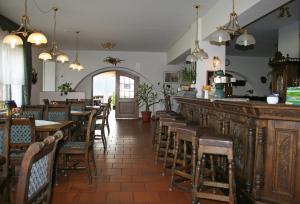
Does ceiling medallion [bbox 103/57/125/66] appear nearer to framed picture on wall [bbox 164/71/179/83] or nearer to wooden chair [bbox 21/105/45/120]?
framed picture on wall [bbox 164/71/179/83]

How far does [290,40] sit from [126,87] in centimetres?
742

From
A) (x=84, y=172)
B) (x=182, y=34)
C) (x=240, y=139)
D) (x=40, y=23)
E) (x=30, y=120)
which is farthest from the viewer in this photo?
(x=182, y=34)

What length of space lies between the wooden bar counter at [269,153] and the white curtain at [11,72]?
6.18 m

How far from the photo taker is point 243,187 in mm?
3076

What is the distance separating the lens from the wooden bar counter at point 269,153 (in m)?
2.59

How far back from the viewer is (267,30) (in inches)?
319

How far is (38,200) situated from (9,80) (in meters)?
6.84

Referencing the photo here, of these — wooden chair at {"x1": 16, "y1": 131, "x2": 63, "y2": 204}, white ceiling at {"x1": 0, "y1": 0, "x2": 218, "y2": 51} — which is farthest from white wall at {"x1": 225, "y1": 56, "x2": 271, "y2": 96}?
wooden chair at {"x1": 16, "y1": 131, "x2": 63, "y2": 204}

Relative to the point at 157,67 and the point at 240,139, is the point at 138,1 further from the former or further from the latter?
the point at 157,67

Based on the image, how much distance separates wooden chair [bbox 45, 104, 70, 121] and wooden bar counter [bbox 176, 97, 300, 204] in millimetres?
2871

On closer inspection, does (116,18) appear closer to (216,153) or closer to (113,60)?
(216,153)

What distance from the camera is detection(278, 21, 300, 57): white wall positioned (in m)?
7.15

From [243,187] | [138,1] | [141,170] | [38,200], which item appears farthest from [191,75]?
[38,200]

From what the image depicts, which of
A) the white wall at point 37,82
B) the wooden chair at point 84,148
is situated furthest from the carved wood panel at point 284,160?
the white wall at point 37,82
